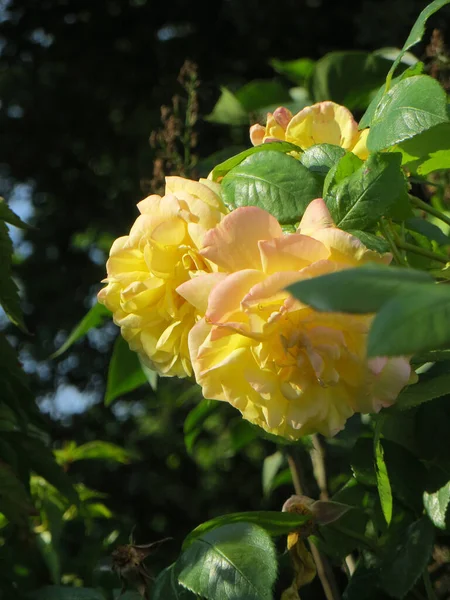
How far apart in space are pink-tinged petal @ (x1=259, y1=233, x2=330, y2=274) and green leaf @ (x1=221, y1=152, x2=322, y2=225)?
0.09 m

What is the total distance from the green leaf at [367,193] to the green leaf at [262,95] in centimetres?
80

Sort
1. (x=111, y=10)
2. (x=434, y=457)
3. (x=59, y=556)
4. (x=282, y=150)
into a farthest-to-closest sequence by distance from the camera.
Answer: (x=111, y=10) < (x=59, y=556) < (x=434, y=457) < (x=282, y=150)

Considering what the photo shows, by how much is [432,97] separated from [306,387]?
22 centimetres

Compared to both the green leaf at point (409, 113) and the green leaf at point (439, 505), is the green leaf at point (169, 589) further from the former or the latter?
the green leaf at point (409, 113)

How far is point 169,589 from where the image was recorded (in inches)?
27.3

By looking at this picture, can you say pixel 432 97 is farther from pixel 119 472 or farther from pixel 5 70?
pixel 5 70

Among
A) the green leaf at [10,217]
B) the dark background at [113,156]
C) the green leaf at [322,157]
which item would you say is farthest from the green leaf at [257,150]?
the dark background at [113,156]

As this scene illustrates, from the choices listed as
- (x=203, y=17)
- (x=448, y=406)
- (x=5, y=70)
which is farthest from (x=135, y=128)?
(x=448, y=406)

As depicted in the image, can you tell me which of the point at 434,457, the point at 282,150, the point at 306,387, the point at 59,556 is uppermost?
the point at 282,150

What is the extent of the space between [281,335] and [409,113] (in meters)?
0.20

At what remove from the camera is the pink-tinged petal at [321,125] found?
2.37ft

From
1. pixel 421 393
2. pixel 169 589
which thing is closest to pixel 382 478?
pixel 421 393

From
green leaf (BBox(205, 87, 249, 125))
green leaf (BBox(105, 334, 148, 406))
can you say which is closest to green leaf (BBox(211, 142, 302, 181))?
green leaf (BBox(105, 334, 148, 406))

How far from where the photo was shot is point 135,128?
3.57 meters
